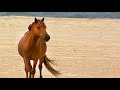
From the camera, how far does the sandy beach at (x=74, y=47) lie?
15.8ft

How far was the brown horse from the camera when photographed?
1420 millimetres

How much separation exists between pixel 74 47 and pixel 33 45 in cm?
635

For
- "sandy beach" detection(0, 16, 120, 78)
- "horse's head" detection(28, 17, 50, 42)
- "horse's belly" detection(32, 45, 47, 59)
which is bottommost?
"sandy beach" detection(0, 16, 120, 78)

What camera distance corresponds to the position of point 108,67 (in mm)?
5285

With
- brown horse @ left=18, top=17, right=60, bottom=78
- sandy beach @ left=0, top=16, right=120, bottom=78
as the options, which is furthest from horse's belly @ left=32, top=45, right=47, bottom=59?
sandy beach @ left=0, top=16, right=120, bottom=78

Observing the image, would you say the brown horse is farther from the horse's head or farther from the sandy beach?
the sandy beach

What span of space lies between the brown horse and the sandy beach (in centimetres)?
49

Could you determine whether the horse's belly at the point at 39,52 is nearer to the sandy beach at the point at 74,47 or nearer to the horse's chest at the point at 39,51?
the horse's chest at the point at 39,51

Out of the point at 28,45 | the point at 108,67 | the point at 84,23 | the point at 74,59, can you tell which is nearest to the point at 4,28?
the point at 84,23

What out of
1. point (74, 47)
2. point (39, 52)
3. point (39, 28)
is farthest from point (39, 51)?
point (74, 47)

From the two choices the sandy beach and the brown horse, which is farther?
the sandy beach

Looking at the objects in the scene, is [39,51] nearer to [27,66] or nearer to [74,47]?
[27,66]

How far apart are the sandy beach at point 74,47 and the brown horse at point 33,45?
1.62ft
